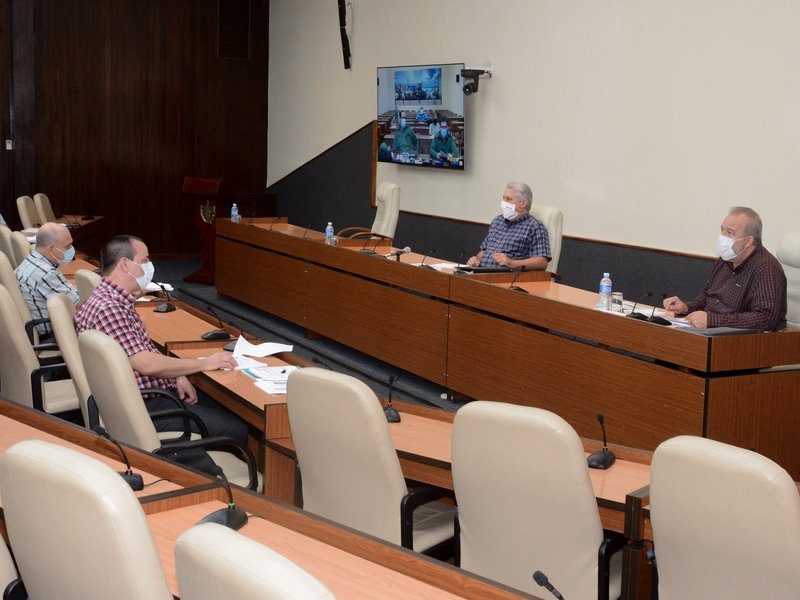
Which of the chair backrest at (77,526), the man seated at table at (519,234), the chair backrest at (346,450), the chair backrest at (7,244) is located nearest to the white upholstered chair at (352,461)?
the chair backrest at (346,450)

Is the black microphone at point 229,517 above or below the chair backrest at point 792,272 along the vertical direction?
below

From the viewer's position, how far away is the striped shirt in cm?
571

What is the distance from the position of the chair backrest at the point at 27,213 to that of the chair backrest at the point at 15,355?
5415 millimetres

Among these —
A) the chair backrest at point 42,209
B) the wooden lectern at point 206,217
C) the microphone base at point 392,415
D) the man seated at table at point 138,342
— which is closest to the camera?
the microphone base at point 392,415

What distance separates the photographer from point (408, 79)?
9.85 meters

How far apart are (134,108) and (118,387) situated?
944 centimetres

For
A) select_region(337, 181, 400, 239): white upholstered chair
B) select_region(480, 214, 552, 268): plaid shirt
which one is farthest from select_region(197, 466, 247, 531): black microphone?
select_region(337, 181, 400, 239): white upholstered chair

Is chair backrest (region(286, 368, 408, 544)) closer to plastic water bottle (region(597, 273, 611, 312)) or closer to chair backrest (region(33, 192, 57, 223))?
plastic water bottle (region(597, 273, 611, 312))

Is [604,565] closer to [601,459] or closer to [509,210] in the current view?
[601,459]

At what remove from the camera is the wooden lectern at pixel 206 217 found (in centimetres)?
1070

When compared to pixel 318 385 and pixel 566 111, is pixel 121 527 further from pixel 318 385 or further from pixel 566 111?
pixel 566 111

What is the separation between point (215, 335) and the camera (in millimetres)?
4699

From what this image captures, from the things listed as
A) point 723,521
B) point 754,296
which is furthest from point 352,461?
point 754,296

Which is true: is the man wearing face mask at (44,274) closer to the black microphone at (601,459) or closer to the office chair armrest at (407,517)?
the office chair armrest at (407,517)
